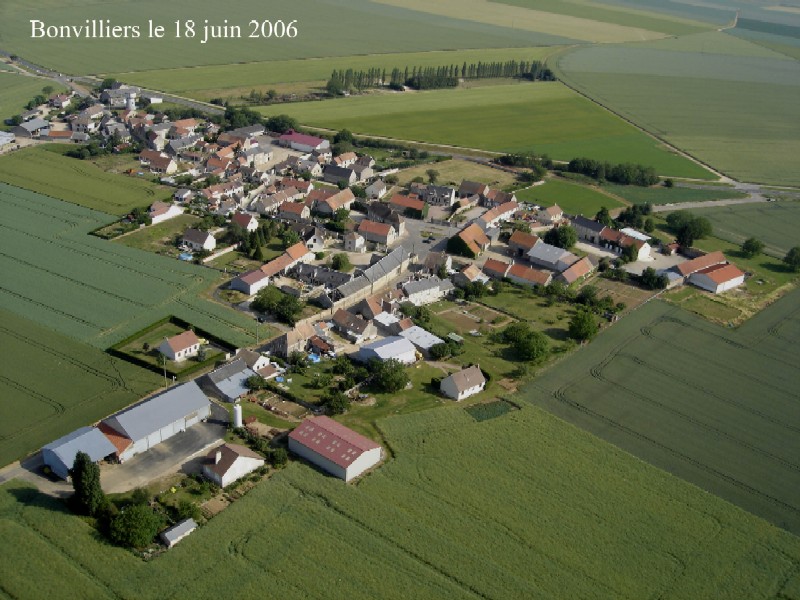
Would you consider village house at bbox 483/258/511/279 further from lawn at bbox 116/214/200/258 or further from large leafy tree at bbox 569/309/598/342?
lawn at bbox 116/214/200/258

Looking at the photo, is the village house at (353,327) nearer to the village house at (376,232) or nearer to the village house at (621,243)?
the village house at (376,232)

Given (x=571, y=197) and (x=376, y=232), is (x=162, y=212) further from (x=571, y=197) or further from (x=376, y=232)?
(x=571, y=197)

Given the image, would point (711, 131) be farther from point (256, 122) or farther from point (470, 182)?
point (256, 122)

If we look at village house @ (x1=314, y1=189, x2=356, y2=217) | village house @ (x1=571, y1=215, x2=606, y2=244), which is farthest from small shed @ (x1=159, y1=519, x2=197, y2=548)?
village house @ (x1=571, y1=215, x2=606, y2=244)

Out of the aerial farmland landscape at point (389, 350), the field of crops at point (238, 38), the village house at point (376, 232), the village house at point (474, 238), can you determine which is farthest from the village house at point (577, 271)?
the field of crops at point (238, 38)

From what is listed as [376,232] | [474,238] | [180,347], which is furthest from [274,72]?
[180,347]
